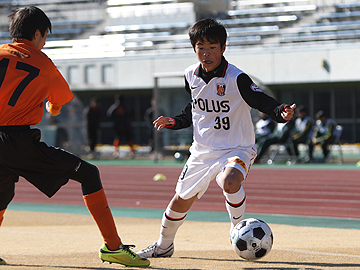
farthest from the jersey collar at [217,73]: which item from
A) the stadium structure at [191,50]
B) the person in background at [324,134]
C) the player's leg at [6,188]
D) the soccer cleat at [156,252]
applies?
the stadium structure at [191,50]

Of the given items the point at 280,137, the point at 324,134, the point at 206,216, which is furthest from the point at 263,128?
the point at 206,216

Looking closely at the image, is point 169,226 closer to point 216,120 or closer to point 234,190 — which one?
point 234,190

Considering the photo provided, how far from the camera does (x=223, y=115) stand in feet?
14.0

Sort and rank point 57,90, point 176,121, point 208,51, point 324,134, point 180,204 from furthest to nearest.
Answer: point 324,134 < point 176,121 < point 180,204 < point 208,51 < point 57,90

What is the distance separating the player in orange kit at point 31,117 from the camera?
3.74m

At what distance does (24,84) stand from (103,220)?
1.08 m

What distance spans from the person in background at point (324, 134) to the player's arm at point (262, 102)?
477 inches

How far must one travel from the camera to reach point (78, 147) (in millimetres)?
20562

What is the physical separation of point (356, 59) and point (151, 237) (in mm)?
19314

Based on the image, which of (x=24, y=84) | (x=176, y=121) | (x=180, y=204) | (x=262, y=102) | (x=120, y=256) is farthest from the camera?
→ (x=176, y=121)

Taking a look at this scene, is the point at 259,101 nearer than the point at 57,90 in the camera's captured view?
No

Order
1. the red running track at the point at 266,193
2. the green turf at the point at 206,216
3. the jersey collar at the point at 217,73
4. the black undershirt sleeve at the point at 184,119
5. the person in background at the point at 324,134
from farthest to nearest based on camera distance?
the person in background at the point at 324,134 → the red running track at the point at 266,193 → the green turf at the point at 206,216 → the black undershirt sleeve at the point at 184,119 → the jersey collar at the point at 217,73

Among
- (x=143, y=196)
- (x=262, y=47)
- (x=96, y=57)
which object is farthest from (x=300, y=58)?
(x=143, y=196)

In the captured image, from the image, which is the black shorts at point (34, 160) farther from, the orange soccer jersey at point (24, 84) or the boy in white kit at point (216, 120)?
the boy in white kit at point (216, 120)
